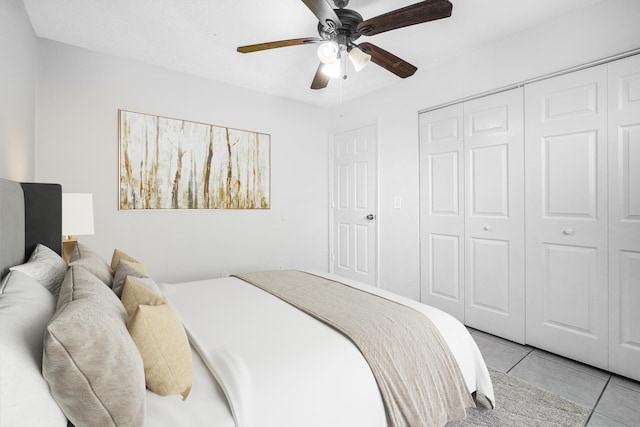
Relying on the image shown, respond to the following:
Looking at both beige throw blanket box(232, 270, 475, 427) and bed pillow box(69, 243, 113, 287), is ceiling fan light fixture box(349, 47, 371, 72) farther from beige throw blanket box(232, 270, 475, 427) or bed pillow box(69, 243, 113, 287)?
bed pillow box(69, 243, 113, 287)

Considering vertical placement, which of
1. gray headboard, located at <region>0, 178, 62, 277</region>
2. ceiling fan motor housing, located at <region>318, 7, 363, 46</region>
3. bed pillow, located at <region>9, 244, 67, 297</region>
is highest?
ceiling fan motor housing, located at <region>318, 7, 363, 46</region>

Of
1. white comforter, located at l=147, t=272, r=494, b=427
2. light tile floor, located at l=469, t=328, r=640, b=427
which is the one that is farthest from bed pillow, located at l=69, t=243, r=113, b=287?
light tile floor, located at l=469, t=328, r=640, b=427

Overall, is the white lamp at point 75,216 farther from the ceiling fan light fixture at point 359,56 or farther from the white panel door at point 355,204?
the white panel door at point 355,204

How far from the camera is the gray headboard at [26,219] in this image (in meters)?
1.14

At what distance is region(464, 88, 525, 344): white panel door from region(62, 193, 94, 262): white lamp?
301cm

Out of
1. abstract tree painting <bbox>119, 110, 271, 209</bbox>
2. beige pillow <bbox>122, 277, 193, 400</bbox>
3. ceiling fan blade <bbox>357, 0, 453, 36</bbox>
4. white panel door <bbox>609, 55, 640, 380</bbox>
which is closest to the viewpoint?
beige pillow <bbox>122, 277, 193, 400</bbox>

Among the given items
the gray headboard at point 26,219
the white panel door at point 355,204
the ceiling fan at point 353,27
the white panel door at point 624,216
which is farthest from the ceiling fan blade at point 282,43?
the white panel door at point 624,216

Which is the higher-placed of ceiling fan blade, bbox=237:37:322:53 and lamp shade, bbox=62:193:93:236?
ceiling fan blade, bbox=237:37:322:53

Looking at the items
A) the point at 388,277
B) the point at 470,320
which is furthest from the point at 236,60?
the point at 470,320

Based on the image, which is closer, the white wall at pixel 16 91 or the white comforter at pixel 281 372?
the white comforter at pixel 281 372

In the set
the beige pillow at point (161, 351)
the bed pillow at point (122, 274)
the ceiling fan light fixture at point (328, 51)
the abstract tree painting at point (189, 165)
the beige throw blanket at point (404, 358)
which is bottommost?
the beige throw blanket at point (404, 358)

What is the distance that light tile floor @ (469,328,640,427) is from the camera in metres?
1.64

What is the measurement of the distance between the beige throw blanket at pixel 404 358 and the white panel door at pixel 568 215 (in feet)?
4.48

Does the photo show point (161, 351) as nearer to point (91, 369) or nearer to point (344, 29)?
point (91, 369)
